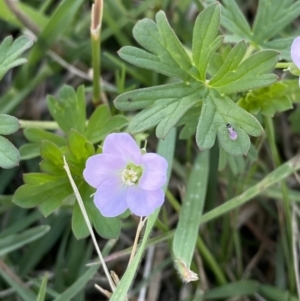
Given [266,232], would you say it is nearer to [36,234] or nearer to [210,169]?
[210,169]

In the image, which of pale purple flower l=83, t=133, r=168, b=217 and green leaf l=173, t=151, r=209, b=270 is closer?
pale purple flower l=83, t=133, r=168, b=217

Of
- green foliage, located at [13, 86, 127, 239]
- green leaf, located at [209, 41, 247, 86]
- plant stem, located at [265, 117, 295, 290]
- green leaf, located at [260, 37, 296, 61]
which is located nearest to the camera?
green leaf, located at [209, 41, 247, 86]

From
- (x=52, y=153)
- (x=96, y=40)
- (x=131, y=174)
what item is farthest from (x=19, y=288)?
(x=96, y=40)

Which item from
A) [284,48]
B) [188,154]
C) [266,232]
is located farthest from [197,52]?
[266,232]

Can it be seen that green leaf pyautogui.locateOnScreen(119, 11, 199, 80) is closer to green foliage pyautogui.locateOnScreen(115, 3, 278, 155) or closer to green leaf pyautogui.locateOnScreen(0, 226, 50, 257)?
green foliage pyautogui.locateOnScreen(115, 3, 278, 155)

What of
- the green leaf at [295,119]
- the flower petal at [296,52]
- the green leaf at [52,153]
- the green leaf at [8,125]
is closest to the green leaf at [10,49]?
the green leaf at [8,125]

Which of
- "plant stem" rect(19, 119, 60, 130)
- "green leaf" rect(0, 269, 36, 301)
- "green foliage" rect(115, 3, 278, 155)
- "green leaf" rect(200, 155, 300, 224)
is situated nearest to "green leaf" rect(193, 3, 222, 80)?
"green foliage" rect(115, 3, 278, 155)

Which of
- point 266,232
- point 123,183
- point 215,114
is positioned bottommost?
point 266,232
